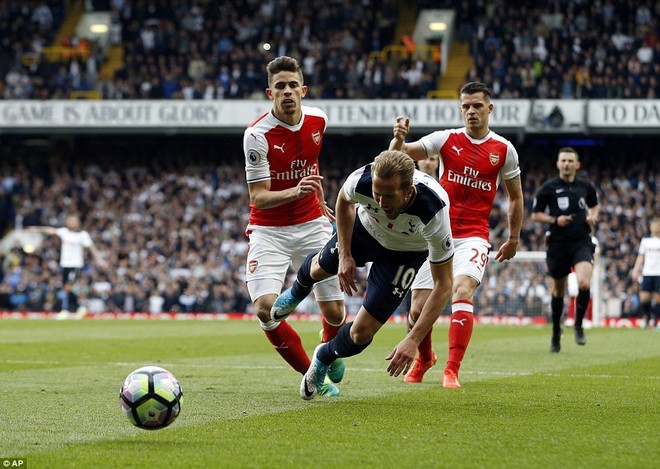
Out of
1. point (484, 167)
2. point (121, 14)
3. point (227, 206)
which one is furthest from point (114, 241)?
point (484, 167)

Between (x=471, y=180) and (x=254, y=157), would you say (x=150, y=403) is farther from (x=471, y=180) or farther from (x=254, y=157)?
(x=471, y=180)

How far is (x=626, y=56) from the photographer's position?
3219 centimetres

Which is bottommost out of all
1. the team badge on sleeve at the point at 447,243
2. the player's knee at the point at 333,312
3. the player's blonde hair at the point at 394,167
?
the player's knee at the point at 333,312

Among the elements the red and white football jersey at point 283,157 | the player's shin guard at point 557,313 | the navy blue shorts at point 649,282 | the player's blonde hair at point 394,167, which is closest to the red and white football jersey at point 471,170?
the red and white football jersey at point 283,157

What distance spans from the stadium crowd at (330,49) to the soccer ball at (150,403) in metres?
27.1

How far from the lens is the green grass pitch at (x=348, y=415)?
5.37m

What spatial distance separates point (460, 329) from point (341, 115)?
2402 centimetres

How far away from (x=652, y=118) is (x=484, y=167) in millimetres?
22841

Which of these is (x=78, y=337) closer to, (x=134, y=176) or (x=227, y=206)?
(x=227, y=206)

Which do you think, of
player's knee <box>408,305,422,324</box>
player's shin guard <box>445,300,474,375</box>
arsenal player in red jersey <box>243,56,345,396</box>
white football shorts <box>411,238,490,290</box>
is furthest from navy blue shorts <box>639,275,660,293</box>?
arsenal player in red jersey <box>243,56,345,396</box>

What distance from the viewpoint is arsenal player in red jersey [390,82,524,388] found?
9570 millimetres

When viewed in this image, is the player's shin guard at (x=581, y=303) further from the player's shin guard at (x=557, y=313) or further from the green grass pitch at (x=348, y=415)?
the green grass pitch at (x=348, y=415)

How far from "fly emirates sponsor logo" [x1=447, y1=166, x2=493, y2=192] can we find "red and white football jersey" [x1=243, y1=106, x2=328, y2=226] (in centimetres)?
152

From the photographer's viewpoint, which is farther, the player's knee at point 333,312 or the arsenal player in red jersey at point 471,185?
the arsenal player in red jersey at point 471,185
